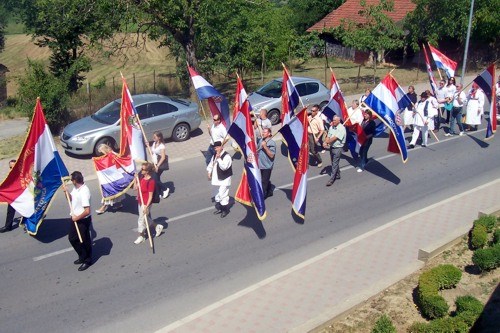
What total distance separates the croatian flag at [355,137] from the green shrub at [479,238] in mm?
4754

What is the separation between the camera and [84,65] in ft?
76.1

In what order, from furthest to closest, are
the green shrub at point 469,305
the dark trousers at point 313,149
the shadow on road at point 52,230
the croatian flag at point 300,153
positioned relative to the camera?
the dark trousers at point 313,149, the shadow on road at point 52,230, the croatian flag at point 300,153, the green shrub at point 469,305

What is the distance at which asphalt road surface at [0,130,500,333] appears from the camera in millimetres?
8250

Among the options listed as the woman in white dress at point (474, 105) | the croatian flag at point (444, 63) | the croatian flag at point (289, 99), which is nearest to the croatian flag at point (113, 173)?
the croatian flag at point (289, 99)

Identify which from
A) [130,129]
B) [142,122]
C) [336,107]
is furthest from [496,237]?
[142,122]

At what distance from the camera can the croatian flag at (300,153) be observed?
10.2 meters

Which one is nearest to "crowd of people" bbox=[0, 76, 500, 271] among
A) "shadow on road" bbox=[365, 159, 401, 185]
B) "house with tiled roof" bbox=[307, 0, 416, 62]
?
"shadow on road" bbox=[365, 159, 401, 185]

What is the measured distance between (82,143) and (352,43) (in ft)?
51.0

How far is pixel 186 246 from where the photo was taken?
1023 centimetres

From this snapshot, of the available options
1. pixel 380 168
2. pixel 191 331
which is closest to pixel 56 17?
pixel 380 168

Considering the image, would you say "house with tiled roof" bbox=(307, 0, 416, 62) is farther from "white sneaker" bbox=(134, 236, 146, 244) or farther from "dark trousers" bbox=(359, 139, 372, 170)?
"white sneaker" bbox=(134, 236, 146, 244)

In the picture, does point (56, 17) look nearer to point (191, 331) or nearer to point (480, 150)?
point (480, 150)

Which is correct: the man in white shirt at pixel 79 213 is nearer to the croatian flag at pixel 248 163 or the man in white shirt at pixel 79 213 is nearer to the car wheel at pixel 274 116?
the croatian flag at pixel 248 163

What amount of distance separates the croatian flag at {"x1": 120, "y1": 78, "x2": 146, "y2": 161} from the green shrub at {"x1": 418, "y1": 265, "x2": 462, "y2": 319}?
19.5 ft
